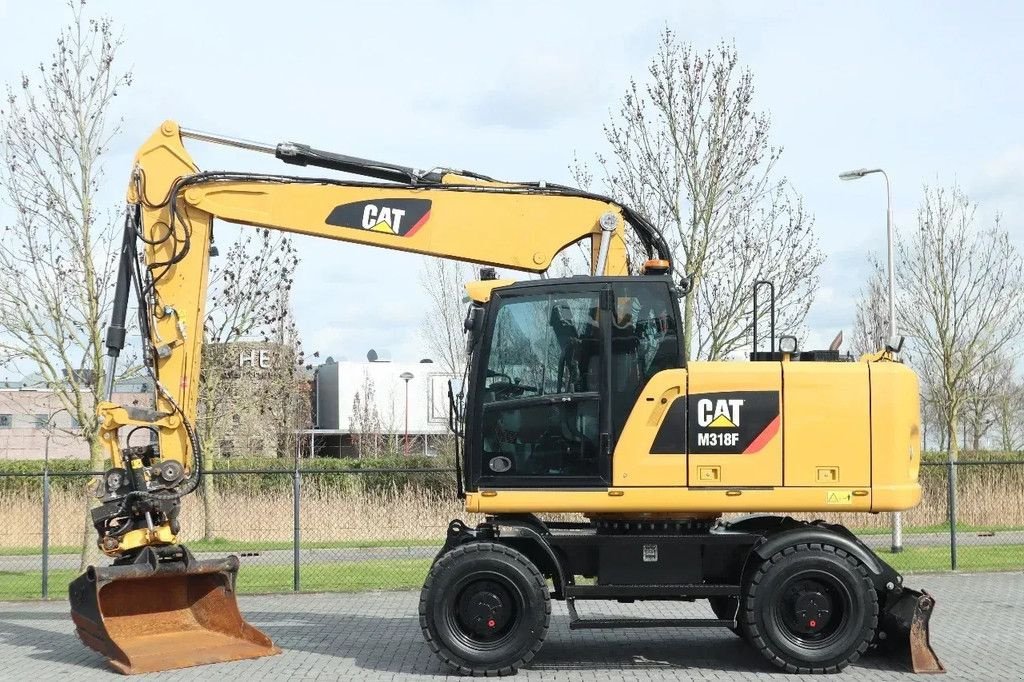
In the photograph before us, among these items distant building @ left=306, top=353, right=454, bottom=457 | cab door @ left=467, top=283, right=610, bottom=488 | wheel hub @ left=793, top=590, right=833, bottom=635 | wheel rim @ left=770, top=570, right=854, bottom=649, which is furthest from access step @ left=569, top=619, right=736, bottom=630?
distant building @ left=306, top=353, right=454, bottom=457

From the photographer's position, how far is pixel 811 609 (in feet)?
32.3

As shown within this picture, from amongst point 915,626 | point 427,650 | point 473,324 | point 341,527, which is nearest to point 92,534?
point 341,527

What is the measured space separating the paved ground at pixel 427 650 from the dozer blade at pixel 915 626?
0.16 metres

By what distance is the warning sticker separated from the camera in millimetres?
9883

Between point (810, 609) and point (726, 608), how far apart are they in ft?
4.22

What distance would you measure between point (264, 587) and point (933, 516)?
45.4ft

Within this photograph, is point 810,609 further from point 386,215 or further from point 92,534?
point 92,534

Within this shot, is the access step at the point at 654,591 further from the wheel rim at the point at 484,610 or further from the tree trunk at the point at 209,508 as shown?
the tree trunk at the point at 209,508

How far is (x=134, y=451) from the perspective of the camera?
10.5 m

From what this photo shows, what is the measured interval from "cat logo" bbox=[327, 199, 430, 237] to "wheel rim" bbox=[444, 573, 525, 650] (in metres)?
3.17

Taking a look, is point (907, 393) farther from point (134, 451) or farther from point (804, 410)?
point (134, 451)

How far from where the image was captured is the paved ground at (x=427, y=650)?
32.4 feet

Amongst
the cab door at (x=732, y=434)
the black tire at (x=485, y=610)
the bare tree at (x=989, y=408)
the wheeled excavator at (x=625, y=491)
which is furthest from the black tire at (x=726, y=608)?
the bare tree at (x=989, y=408)

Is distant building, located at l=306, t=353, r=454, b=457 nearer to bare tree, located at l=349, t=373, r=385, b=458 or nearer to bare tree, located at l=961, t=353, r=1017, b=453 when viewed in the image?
bare tree, located at l=349, t=373, r=385, b=458
